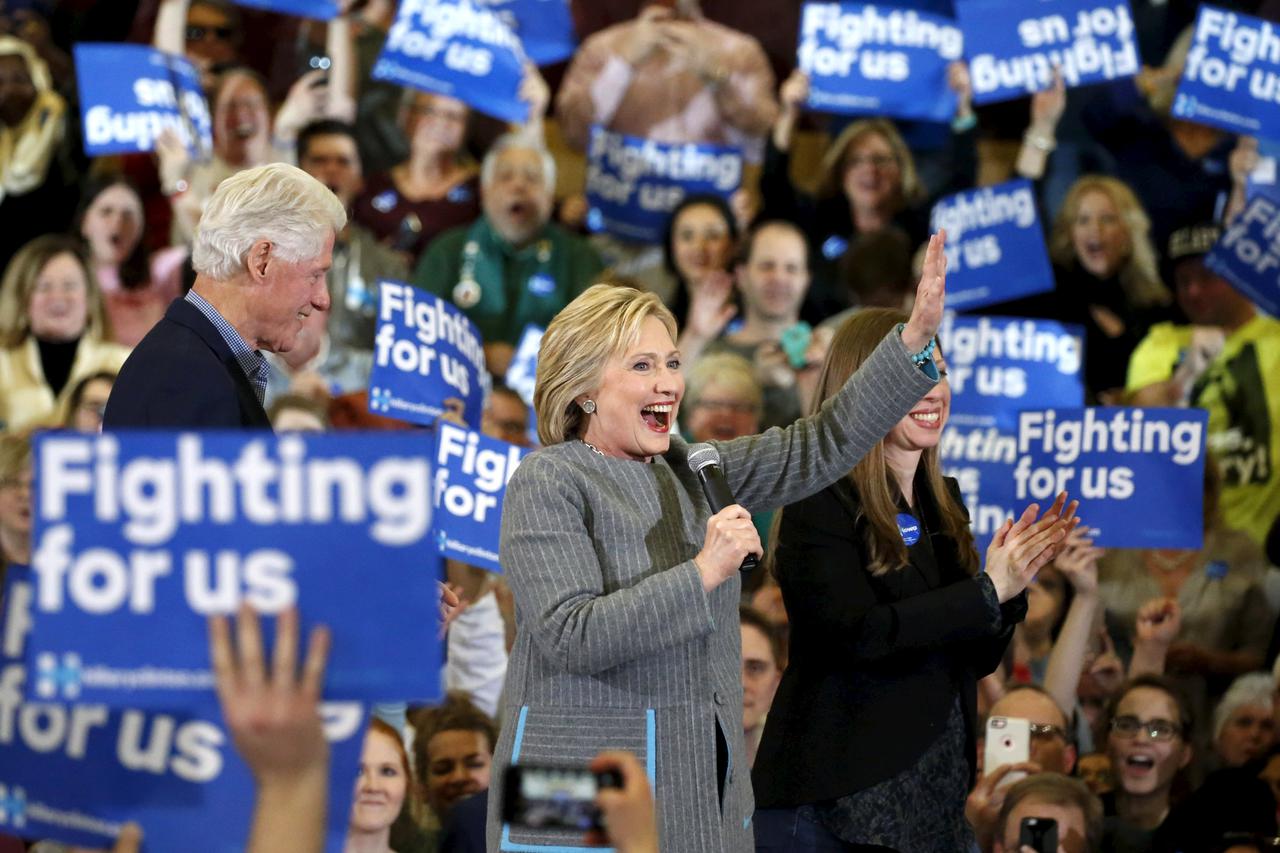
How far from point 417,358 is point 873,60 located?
115 inches

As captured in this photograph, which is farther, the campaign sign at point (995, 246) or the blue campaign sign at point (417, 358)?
the campaign sign at point (995, 246)

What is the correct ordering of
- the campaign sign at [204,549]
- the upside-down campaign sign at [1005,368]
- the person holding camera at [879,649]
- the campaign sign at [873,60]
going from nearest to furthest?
the campaign sign at [204,549] → the person holding camera at [879,649] → the upside-down campaign sign at [1005,368] → the campaign sign at [873,60]

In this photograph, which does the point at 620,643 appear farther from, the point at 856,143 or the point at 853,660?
the point at 856,143

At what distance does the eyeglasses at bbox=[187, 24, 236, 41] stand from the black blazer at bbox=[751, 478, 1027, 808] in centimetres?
515

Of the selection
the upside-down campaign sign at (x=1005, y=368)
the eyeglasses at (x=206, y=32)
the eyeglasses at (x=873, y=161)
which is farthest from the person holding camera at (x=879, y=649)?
the eyeglasses at (x=206, y=32)

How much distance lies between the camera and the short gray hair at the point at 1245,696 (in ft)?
16.3

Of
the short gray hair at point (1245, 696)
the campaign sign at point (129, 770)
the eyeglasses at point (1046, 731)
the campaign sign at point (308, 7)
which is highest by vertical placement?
the campaign sign at point (308, 7)

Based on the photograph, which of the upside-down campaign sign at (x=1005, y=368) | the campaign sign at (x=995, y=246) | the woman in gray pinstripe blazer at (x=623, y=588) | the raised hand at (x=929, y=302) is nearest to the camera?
the woman in gray pinstripe blazer at (x=623, y=588)

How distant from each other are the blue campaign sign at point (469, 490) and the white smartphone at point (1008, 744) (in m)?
1.35

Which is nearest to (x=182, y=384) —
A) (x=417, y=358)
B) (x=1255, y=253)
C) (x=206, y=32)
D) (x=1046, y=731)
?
(x=417, y=358)

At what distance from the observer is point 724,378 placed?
235 inches

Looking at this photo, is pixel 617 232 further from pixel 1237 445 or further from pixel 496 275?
pixel 1237 445

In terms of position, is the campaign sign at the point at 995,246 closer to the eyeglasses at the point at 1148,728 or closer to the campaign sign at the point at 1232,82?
the campaign sign at the point at 1232,82

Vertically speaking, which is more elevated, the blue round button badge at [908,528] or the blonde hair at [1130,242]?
the blonde hair at [1130,242]
